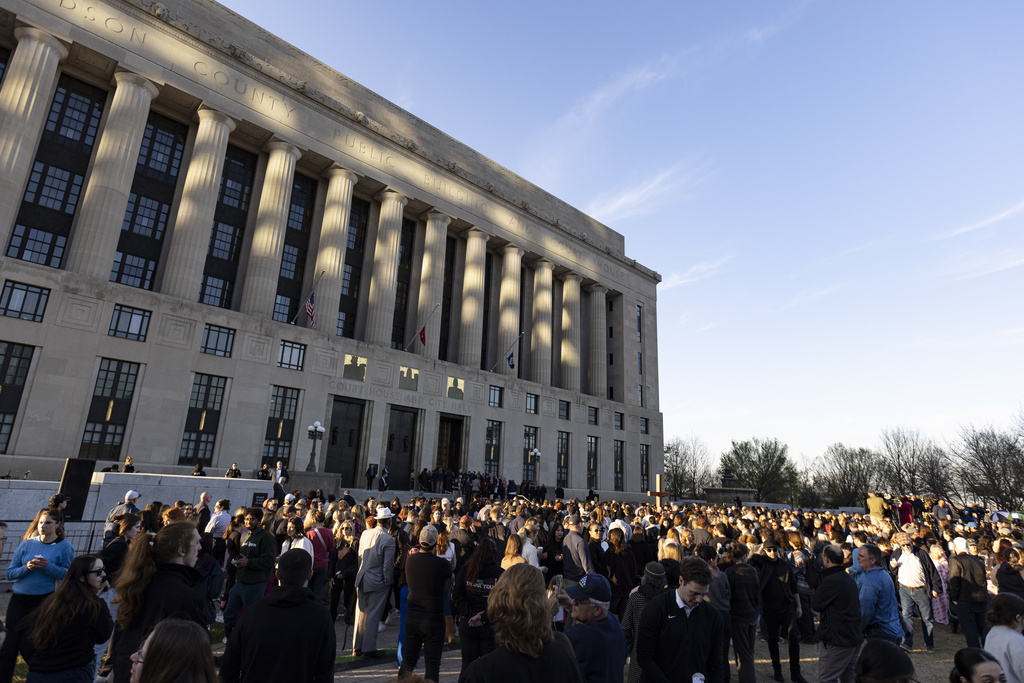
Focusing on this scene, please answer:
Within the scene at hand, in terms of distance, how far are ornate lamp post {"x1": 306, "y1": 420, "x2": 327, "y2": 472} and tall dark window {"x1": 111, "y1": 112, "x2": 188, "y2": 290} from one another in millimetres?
12058

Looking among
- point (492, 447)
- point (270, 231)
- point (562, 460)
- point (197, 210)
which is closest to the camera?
point (197, 210)

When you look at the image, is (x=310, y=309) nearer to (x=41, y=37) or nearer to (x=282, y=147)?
(x=282, y=147)

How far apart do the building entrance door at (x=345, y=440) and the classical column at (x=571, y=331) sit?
20468 millimetres

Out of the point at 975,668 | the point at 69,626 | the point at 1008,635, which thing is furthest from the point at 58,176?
the point at 1008,635

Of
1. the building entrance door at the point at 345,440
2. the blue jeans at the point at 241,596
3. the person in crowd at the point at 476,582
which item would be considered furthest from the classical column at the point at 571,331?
the person in crowd at the point at 476,582

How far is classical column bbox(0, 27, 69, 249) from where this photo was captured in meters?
25.1

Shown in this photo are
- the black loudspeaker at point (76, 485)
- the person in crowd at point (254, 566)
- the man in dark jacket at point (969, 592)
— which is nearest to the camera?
the person in crowd at point (254, 566)

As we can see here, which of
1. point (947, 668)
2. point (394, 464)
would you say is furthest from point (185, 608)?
point (394, 464)

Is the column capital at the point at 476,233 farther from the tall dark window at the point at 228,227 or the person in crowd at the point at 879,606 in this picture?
the person in crowd at the point at 879,606

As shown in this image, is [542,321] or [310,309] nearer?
[310,309]

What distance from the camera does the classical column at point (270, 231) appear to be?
105ft

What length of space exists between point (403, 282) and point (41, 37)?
23.6 metres

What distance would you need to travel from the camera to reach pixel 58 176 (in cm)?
2852

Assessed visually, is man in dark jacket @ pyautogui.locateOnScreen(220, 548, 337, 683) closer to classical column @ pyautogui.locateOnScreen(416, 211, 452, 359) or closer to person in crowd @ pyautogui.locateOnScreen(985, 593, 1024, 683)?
person in crowd @ pyautogui.locateOnScreen(985, 593, 1024, 683)
